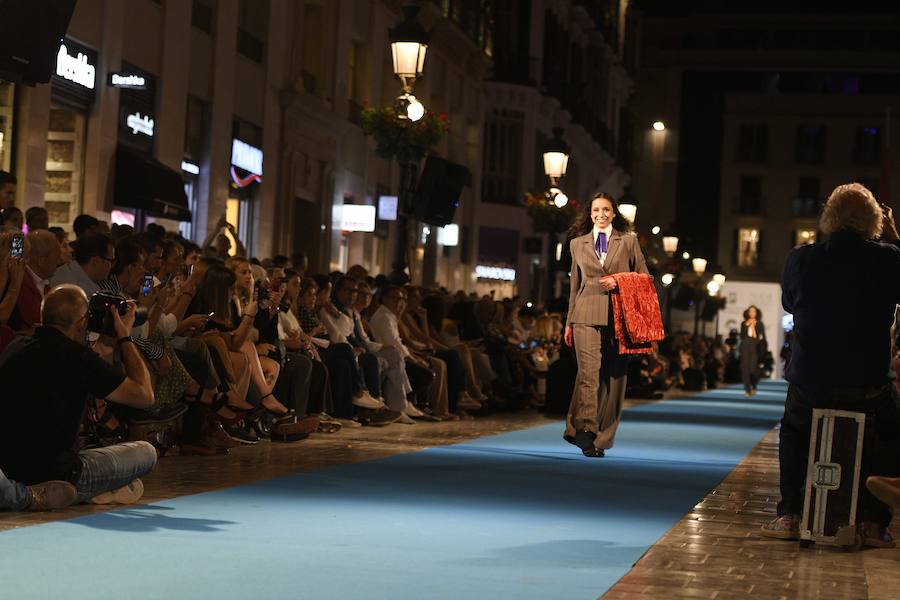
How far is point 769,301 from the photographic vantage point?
2714 inches

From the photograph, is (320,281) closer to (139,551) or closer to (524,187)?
(139,551)

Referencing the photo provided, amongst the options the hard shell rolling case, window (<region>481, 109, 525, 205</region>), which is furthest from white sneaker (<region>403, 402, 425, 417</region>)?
window (<region>481, 109, 525, 205</region>)

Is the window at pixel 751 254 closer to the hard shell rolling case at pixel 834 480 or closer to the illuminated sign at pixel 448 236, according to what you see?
the illuminated sign at pixel 448 236

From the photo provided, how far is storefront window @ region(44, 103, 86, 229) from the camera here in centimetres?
1995

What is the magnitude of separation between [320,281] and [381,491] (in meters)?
6.97

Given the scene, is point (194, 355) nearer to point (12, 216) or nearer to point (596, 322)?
point (12, 216)

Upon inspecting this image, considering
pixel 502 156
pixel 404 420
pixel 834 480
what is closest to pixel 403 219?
pixel 404 420

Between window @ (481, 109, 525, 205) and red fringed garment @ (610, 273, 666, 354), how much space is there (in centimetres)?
3325

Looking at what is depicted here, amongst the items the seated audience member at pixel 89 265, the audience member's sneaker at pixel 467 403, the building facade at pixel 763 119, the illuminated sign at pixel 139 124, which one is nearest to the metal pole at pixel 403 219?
the audience member's sneaker at pixel 467 403

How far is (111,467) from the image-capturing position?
358 inches

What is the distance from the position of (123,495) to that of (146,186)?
41.6ft

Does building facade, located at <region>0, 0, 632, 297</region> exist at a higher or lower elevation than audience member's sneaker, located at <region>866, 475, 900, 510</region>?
higher

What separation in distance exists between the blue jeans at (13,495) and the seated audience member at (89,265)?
292cm

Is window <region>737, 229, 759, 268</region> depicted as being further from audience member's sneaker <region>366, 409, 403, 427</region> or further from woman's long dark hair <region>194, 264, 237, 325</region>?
woman's long dark hair <region>194, 264, 237, 325</region>
